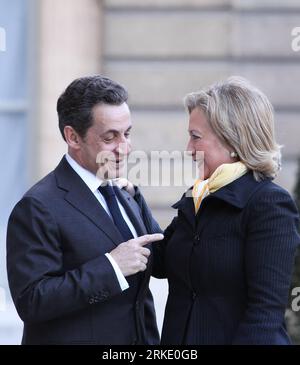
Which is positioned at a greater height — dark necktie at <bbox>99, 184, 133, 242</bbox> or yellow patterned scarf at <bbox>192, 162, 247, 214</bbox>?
yellow patterned scarf at <bbox>192, 162, 247, 214</bbox>

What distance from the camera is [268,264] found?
3.04m

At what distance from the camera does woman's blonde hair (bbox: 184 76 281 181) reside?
3180mm

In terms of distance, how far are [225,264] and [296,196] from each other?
4098mm

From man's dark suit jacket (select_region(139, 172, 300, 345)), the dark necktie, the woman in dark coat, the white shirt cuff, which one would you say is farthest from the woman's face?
the white shirt cuff

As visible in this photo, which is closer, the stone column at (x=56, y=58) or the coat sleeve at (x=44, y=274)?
the coat sleeve at (x=44, y=274)

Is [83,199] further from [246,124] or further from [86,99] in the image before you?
[246,124]

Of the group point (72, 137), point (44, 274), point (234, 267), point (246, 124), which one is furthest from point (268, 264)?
point (72, 137)

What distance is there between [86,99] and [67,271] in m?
0.64

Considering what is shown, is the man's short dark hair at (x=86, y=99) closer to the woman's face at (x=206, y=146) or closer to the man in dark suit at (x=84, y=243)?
the man in dark suit at (x=84, y=243)

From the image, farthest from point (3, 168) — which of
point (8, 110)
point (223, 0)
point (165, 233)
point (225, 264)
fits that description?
point (225, 264)

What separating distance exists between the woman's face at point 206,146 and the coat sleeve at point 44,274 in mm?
541

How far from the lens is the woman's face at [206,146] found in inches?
128

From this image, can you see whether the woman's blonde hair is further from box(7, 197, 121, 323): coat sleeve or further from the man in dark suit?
box(7, 197, 121, 323): coat sleeve

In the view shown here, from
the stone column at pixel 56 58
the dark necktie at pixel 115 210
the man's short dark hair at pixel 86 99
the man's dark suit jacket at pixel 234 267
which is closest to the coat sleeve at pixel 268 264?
the man's dark suit jacket at pixel 234 267
